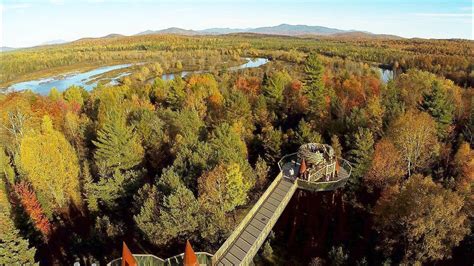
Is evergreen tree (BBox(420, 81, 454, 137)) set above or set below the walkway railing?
above

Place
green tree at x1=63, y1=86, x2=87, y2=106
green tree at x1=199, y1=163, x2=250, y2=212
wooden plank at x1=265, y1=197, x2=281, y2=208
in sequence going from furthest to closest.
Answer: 1. green tree at x1=63, y1=86, x2=87, y2=106
2. green tree at x1=199, y1=163, x2=250, y2=212
3. wooden plank at x1=265, y1=197, x2=281, y2=208

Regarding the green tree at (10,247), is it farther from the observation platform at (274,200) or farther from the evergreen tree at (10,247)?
the observation platform at (274,200)

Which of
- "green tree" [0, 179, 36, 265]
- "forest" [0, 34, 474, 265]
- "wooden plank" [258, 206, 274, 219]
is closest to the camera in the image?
"green tree" [0, 179, 36, 265]

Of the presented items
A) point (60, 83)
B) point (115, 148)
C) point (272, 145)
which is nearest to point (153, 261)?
point (115, 148)

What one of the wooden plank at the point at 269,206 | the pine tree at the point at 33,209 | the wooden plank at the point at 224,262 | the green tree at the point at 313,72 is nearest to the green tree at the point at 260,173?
the wooden plank at the point at 269,206

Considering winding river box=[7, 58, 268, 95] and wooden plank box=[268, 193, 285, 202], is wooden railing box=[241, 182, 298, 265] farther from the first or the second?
winding river box=[7, 58, 268, 95]

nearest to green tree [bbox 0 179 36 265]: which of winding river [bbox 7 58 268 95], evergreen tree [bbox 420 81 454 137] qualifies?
evergreen tree [bbox 420 81 454 137]

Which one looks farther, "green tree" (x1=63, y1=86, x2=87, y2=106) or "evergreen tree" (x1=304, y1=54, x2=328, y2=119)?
"green tree" (x1=63, y1=86, x2=87, y2=106)
